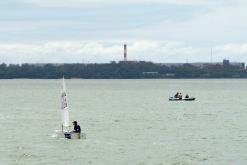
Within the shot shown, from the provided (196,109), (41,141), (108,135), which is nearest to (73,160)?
(41,141)

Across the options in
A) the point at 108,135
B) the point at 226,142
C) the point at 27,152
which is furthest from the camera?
the point at 108,135

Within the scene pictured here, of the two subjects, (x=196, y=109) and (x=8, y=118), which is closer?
(x=8, y=118)

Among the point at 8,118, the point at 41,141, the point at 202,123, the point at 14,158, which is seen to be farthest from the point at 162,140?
the point at 8,118

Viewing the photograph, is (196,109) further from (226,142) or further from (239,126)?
(226,142)

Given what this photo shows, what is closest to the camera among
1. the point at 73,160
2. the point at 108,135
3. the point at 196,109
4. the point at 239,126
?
the point at 73,160

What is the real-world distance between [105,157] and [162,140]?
1249 centimetres

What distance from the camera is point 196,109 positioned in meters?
125

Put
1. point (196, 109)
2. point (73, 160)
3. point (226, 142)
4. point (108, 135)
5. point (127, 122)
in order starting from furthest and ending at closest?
1. point (196, 109)
2. point (127, 122)
3. point (108, 135)
4. point (226, 142)
5. point (73, 160)

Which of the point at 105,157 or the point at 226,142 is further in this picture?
the point at 226,142

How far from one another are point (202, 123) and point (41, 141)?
86.3 feet

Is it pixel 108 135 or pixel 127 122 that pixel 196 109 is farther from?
pixel 108 135

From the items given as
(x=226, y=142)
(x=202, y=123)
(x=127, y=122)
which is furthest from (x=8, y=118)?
(x=226, y=142)

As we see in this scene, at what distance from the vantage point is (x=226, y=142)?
234 ft

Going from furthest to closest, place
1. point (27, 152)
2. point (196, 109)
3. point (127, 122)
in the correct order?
point (196, 109)
point (127, 122)
point (27, 152)
